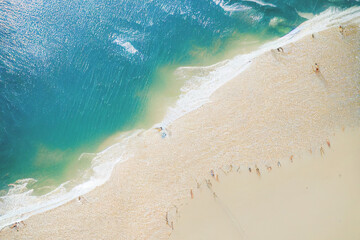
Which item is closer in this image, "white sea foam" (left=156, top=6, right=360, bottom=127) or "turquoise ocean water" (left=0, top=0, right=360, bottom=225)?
"white sea foam" (left=156, top=6, right=360, bottom=127)

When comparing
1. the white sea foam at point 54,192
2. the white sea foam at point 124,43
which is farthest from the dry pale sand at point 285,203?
the white sea foam at point 124,43

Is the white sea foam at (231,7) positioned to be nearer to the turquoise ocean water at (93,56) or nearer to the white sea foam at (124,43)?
the turquoise ocean water at (93,56)

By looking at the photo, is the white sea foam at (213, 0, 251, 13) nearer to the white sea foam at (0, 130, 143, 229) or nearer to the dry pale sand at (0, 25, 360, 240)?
the dry pale sand at (0, 25, 360, 240)

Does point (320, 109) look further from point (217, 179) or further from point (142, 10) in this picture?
point (142, 10)

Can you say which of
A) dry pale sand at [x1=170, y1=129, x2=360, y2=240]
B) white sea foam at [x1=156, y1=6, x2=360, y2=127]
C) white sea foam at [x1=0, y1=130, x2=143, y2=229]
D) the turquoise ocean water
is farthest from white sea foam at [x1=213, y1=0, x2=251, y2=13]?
dry pale sand at [x1=170, y1=129, x2=360, y2=240]

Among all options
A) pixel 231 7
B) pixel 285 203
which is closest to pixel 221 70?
pixel 231 7
